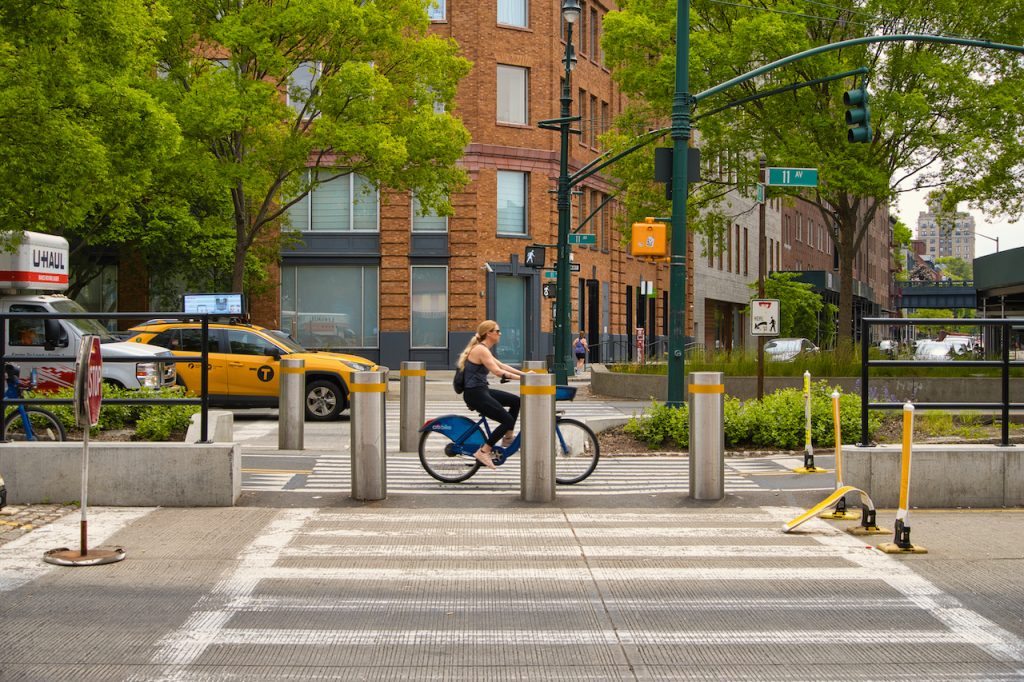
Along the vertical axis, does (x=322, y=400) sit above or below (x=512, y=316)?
below

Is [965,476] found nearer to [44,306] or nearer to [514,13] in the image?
[44,306]

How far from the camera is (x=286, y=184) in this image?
109 feet

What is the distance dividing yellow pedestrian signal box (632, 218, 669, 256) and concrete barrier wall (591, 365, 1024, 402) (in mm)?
3644

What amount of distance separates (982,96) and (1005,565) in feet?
83.7

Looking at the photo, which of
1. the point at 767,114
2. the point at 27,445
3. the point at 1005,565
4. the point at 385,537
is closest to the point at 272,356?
the point at 27,445

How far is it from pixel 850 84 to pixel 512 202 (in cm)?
1546

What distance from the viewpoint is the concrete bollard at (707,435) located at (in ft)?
34.1

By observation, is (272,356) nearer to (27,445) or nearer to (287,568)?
(27,445)

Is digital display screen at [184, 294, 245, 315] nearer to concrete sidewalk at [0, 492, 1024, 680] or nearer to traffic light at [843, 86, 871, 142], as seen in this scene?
traffic light at [843, 86, 871, 142]

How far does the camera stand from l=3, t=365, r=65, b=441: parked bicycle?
11219 millimetres

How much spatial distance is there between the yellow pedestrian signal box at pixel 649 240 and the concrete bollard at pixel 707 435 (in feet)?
21.6

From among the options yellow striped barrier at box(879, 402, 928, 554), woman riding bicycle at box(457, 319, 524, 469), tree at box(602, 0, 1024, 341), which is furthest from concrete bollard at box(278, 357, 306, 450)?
tree at box(602, 0, 1024, 341)

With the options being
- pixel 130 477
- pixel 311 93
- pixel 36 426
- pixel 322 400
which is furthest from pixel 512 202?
pixel 130 477

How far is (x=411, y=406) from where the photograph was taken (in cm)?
1577
